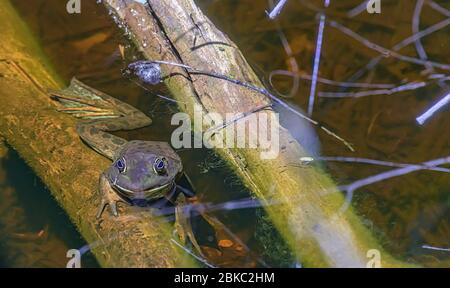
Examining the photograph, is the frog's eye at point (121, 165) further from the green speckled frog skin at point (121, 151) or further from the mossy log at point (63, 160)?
the mossy log at point (63, 160)

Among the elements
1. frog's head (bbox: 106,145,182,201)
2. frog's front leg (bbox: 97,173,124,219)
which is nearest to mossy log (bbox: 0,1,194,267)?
frog's front leg (bbox: 97,173,124,219)

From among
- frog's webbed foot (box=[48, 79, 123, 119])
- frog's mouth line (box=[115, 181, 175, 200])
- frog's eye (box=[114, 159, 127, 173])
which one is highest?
frog's webbed foot (box=[48, 79, 123, 119])

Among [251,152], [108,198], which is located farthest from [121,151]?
[251,152]

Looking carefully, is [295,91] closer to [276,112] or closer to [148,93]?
[276,112]

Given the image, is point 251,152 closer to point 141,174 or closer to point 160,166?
point 160,166

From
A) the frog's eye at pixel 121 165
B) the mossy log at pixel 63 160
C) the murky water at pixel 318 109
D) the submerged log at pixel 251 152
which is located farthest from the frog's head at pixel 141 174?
the submerged log at pixel 251 152

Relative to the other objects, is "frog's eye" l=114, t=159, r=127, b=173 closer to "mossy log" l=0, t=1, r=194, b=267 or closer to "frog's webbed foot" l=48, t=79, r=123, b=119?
"mossy log" l=0, t=1, r=194, b=267
